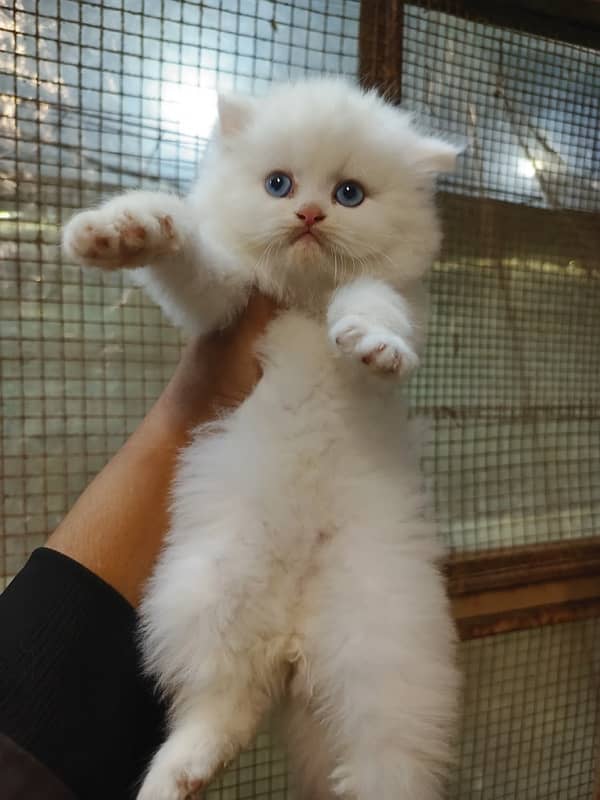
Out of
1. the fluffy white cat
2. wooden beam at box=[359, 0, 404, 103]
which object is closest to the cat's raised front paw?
the fluffy white cat

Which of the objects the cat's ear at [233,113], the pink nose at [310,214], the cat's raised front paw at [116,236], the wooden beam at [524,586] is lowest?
the wooden beam at [524,586]

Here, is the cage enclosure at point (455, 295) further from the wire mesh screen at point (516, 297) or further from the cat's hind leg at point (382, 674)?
the cat's hind leg at point (382, 674)

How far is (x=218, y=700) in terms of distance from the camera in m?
0.74

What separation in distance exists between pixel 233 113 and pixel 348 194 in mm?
253

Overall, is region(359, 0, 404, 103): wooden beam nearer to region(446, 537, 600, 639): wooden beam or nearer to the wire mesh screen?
the wire mesh screen

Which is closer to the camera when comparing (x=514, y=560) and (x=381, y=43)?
(x=381, y=43)

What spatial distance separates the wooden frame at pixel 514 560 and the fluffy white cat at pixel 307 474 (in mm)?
455

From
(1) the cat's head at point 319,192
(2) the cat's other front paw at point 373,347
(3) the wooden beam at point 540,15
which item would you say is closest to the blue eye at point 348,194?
(1) the cat's head at point 319,192

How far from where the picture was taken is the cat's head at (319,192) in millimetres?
890

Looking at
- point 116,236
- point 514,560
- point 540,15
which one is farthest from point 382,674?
point 540,15

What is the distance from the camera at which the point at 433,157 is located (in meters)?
0.99

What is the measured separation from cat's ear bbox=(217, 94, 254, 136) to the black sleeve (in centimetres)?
70

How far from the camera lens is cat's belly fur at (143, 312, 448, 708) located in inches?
29.8

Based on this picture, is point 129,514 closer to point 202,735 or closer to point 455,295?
point 202,735
